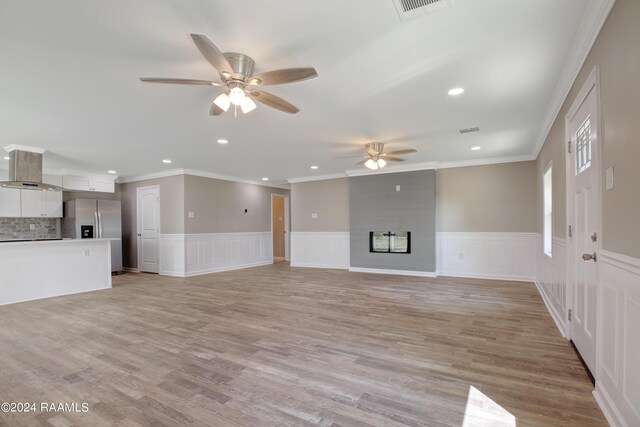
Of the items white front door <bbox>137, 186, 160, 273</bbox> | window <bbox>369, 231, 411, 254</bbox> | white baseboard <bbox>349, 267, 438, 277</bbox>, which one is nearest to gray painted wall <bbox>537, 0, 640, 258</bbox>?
white baseboard <bbox>349, 267, 438, 277</bbox>

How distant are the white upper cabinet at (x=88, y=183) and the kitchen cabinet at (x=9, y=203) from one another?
0.84 m

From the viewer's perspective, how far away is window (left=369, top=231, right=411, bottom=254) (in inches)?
269

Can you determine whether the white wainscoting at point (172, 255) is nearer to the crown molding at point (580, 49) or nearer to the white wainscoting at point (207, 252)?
the white wainscoting at point (207, 252)

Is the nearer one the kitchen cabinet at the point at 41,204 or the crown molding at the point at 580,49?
the crown molding at the point at 580,49

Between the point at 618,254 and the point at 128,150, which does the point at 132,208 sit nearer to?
the point at 128,150

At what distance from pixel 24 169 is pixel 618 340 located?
7303 millimetres

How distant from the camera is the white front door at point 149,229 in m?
7.49

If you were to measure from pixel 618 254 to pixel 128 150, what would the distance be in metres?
6.23

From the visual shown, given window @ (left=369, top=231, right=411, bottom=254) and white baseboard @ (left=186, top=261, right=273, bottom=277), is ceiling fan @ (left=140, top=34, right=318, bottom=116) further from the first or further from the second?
white baseboard @ (left=186, top=261, right=273, bottom=277)

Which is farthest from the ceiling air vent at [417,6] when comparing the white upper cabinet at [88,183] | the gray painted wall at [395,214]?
the white upper cabinet at [88,183]

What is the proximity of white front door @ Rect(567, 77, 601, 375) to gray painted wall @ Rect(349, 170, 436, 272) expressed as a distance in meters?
3.74

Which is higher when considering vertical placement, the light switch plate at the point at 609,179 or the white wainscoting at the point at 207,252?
the light switch plate at the point at 609,179

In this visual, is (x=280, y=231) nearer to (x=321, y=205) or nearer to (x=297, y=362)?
(x=321, y=205)

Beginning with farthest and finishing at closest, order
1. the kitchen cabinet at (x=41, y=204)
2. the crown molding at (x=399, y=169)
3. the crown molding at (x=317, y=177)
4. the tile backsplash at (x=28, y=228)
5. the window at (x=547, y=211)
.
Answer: the crown molding at (x=317, y=177) → the crown molding at (x=399, y=169) → the tile backsplash at (x=28, y=228) → the kitchen cabinet at (x=41, y=204) → the window at (x=547, y=211)
